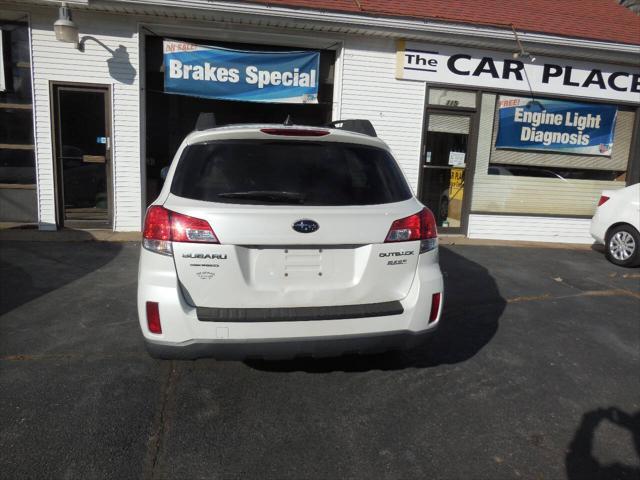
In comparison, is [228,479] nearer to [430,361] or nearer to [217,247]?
[217,247]

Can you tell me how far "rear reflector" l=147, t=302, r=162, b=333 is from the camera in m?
2.84

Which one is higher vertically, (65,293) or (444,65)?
(444,65)

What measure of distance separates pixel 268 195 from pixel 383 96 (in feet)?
20.9

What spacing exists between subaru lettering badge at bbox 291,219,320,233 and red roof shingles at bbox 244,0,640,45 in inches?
228

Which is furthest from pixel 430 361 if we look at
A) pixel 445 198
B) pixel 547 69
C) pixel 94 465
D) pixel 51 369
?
pixel 547 69

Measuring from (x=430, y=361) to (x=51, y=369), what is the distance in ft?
9.18

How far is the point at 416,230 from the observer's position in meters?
3.12

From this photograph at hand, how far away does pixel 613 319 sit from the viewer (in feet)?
16.8

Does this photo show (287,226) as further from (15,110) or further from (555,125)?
(555,125)

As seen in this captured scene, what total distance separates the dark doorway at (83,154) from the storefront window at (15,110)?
0.57 m

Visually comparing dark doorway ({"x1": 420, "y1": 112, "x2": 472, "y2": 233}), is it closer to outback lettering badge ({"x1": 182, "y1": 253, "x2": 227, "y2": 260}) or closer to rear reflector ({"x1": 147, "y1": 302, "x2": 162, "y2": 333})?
outback lettering badge ({"x1": 182, "y1": 253, "x2": 227, "y2": 260})

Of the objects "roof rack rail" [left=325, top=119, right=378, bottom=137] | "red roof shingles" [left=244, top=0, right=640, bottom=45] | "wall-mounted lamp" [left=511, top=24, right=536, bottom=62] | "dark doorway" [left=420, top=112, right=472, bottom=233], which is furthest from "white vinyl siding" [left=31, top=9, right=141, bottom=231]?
"wall-mounted lamp" [left=511, top=24, right=536, bottom=62]

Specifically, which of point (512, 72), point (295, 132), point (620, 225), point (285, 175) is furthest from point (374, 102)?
point (285, 175)

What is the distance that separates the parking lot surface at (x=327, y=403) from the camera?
266 cm
